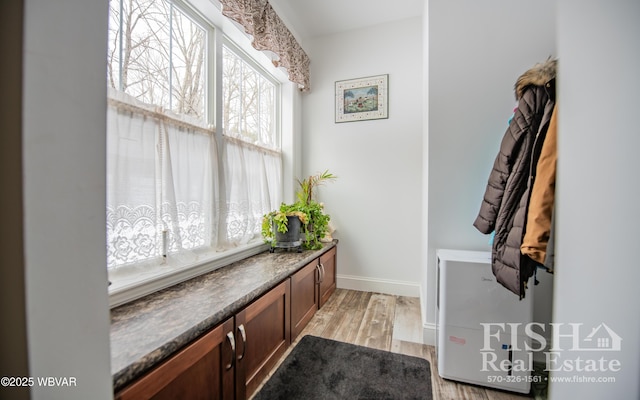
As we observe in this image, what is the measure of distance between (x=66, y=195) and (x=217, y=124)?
4.82ft

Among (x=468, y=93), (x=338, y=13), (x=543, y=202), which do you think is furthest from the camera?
(x=338, y=13)

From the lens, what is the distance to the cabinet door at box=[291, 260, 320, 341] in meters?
1.77

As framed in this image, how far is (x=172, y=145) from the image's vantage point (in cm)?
140

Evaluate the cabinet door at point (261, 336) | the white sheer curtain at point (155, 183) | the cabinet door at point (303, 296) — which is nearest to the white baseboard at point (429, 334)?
the cabinet door at point (303, 296)

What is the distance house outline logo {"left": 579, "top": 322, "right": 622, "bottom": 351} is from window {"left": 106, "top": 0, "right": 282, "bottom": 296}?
163 cm

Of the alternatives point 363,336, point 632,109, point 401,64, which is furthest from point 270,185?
point 632,109

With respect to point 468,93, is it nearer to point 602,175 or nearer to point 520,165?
point 520,165

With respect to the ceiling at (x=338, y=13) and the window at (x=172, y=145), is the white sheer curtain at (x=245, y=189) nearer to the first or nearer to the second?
the window at (x=172, y=145)

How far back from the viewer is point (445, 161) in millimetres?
1774

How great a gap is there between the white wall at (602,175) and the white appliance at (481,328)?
1.03 metres

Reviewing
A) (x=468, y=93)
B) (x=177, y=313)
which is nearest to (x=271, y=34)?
(x=468, y=93)

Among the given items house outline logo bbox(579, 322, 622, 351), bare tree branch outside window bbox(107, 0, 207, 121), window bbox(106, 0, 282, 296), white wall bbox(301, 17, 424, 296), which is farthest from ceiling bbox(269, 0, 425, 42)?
house outline logo bbox(579, 322, 622, 351)

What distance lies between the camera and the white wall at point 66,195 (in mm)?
407

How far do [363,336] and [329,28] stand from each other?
3367 millimetres
